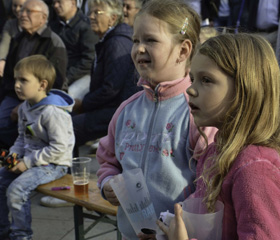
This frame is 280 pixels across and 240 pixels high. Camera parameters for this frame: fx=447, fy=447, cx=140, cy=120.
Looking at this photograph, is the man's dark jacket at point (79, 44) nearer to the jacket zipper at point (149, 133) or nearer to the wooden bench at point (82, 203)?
the wooden bench at point (82, 203)

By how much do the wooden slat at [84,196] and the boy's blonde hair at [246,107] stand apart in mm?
1602

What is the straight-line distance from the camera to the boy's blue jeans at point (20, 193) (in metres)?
3.37

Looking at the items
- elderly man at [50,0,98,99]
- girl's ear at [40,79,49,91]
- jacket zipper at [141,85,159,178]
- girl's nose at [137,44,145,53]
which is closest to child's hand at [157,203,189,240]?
jacket zipper at [141,85,159,178]

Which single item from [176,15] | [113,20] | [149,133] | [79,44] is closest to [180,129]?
[149,133]

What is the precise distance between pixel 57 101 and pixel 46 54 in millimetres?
1507

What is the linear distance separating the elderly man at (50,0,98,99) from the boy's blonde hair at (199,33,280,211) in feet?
15.1

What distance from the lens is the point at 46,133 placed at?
365cm

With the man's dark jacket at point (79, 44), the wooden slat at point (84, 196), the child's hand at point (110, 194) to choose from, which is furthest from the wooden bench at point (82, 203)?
the man's dark jacket at point (79, 44)

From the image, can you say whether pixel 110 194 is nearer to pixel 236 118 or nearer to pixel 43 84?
pixel 236 118

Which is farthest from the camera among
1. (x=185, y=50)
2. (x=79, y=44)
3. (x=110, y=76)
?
(x=79, y=44)

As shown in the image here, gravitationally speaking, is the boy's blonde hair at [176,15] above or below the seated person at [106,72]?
above

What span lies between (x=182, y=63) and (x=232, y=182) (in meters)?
0.84

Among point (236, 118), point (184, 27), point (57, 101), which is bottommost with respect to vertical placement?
point (57, 101)

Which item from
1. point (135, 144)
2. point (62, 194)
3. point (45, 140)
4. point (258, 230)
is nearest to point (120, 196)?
point (135, 144)
